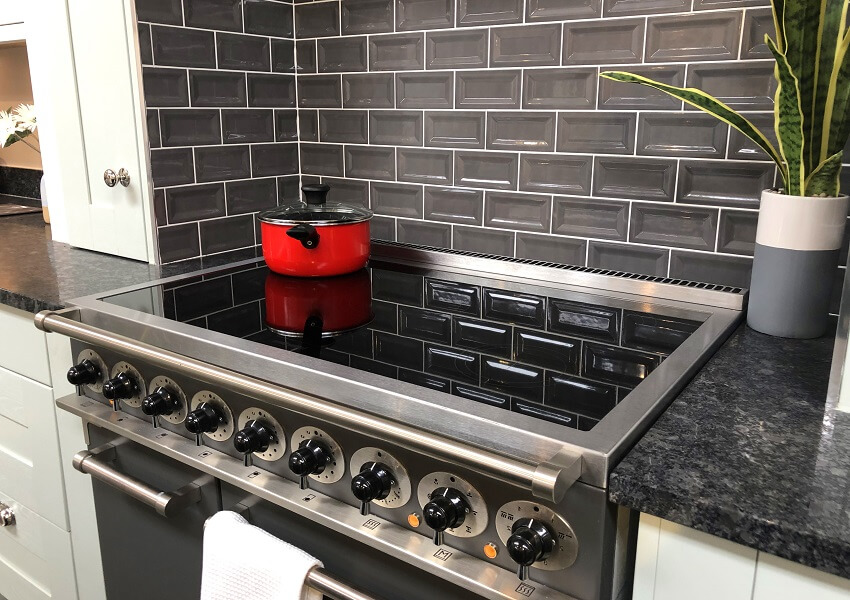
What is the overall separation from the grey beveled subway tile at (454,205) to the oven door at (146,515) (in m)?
0.82

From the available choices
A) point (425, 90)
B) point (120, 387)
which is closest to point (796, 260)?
point (425, 90)

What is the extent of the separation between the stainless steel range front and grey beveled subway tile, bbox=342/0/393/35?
0.59m

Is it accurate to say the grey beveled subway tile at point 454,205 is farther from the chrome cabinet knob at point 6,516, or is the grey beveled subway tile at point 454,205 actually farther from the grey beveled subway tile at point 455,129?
the chrome cabinet knob at point 6,516

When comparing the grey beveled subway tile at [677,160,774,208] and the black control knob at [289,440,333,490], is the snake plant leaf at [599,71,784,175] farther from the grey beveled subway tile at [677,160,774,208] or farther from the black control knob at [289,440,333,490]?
the black control knob at [289,440,333,490]

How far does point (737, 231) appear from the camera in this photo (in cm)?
133

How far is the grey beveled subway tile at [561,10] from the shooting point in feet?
4.54

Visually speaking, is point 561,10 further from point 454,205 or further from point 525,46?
point 454,205

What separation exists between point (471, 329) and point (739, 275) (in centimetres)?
53

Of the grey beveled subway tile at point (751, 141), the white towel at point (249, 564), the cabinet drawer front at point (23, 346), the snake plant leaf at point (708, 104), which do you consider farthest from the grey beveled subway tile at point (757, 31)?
the cabinet drawer front at point (23, 346)

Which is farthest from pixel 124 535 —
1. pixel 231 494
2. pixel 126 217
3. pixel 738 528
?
pixel 738 528

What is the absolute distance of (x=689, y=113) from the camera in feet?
4.34

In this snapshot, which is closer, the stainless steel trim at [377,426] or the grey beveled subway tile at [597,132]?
the stainless steel trim at [377,426]

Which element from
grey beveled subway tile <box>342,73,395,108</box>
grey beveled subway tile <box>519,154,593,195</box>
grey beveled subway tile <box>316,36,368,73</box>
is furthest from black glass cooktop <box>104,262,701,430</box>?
grey beveled subway tile <box>316,36,368,73</box>

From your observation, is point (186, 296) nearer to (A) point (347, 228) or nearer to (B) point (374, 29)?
(A) point (347, 228)
